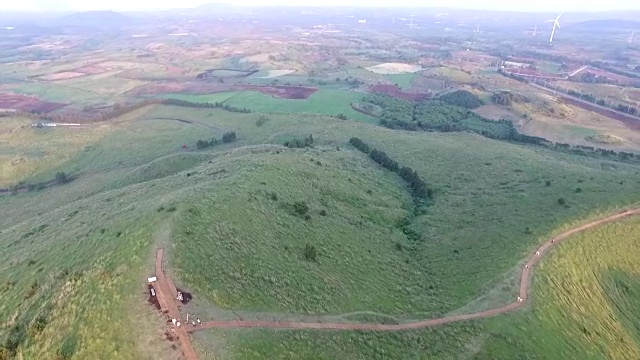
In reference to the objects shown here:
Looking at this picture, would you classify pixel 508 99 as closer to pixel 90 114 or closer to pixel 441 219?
pixel 441 219

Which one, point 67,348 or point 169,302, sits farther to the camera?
point 169,302

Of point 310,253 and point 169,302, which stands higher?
point 169,302

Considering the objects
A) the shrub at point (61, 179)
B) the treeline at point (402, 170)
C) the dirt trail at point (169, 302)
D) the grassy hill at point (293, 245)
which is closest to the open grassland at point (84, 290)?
the grassy hill at point (293, 245)

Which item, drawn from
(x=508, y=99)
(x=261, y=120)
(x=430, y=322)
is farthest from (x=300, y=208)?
(x=508, y=99)

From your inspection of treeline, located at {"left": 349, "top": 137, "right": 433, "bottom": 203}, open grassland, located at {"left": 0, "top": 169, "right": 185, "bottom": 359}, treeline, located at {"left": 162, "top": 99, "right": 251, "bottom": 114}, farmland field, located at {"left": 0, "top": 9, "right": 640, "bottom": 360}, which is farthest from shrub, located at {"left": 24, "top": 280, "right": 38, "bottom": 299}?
treeline, located at {"left": 162, "top": 99, "right": 251, "bottom": 114}

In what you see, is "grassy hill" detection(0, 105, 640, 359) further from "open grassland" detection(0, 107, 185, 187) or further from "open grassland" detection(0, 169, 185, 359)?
"open grassland" detection(0, 107, 185, 187)

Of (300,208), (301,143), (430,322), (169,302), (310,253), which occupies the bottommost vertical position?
(301,143)

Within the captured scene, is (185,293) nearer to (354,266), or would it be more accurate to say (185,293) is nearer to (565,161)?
(354,266)

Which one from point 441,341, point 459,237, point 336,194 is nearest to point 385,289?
point 441,341
